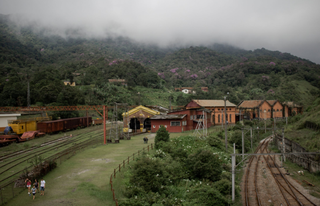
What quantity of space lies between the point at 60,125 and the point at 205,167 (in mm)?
28778

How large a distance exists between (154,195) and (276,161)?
21.1 metres

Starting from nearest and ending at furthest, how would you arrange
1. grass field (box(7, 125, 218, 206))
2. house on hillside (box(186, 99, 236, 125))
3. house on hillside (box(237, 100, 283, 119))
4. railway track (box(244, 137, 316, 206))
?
grass field (box(7, 125, 218, 206)) < railway track (box(244, 137, 316, 206)) < house on hillside (box(186, 99, 236, 125)) < house on hillside (box(237, 100, 283, 119))

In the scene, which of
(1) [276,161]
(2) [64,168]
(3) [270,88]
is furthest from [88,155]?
(3) [270,88]

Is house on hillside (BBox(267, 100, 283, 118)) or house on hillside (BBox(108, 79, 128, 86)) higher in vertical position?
house on hillside (BBox(108, 79, 128, 86))

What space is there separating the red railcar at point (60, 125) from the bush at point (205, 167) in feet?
84.7

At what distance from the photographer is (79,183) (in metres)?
15.0


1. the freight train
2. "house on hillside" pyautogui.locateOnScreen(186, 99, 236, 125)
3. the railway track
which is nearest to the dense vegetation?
the railway track

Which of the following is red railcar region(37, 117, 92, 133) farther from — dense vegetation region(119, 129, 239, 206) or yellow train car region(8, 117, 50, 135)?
dense vegetation region(119, 129, 239, 206)

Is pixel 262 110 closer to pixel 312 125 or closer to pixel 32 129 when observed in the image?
pixel 312 125

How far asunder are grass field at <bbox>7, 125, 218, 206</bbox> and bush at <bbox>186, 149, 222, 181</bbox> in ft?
23.0

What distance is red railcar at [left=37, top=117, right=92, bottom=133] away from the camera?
115 feet

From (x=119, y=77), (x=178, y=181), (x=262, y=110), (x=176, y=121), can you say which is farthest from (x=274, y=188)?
(x=119, y=77)

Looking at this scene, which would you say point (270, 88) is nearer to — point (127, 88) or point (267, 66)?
point (267, 66)

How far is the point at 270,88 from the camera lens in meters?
99.8
